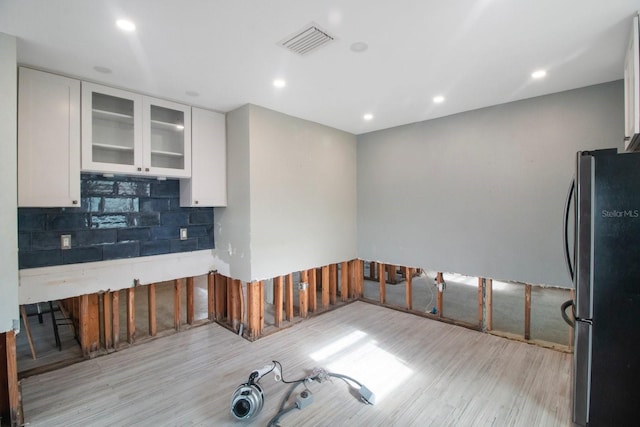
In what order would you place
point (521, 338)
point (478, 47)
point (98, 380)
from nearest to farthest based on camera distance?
1. point (478, 47)
2. point (98, 380)
3. point (521, 338)

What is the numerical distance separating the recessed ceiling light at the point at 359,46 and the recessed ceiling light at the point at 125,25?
150 cm

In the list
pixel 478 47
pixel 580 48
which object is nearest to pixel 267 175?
pixel 478 47

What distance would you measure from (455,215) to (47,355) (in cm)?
501

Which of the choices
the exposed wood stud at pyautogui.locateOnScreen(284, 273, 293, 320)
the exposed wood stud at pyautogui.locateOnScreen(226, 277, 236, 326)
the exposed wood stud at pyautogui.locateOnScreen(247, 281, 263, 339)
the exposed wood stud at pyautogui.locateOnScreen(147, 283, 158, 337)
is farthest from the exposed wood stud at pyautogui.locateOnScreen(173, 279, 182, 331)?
the exposed wood stud at pyautogui.locateOnScreen(284, 273, 293, 320)

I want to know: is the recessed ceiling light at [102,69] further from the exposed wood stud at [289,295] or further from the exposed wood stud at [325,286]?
the exposed wood stud at [325,286]

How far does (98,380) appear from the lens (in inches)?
107

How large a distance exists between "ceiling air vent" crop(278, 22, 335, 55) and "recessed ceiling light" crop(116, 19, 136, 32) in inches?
37.9

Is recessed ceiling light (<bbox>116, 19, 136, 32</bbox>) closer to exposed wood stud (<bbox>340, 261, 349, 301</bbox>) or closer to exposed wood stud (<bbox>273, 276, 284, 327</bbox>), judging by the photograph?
exposed wood stud (<bbox>273, 276, 284, 327</bbox>)

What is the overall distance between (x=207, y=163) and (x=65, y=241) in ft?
→ 5.27

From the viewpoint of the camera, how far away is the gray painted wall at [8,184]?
1.99m

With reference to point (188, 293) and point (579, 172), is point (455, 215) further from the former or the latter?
point (188, 293)

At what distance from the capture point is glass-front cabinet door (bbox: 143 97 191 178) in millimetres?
3123

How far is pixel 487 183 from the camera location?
3553 millimetres

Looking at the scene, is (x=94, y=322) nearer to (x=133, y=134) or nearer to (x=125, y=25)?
(x=133, y=134)
